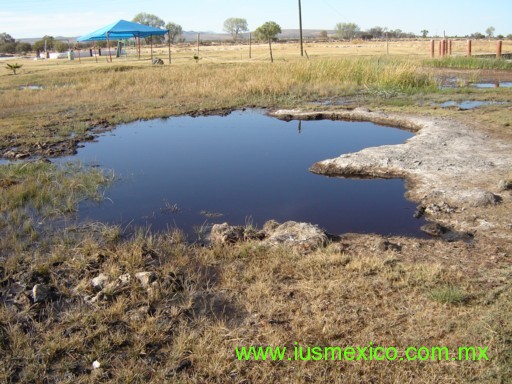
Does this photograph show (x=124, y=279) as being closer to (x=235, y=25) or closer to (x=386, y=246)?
(x=386, y=246)

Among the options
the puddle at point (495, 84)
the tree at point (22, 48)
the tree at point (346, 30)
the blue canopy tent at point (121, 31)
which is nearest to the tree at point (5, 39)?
the tree at point (22, 48)

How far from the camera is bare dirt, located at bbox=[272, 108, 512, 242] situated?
5578 mm

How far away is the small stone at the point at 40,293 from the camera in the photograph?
151 inches

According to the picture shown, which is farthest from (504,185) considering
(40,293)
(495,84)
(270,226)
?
(495,84)

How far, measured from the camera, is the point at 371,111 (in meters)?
12.6

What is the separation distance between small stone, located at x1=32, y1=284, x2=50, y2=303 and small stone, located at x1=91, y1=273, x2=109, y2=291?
1.22 ft

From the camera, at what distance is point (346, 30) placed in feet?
313

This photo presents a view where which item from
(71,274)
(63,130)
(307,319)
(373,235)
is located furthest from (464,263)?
(63,130)

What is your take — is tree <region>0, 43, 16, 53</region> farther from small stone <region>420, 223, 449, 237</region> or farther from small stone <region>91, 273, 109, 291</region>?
Answer: small stone <region>420, 223, 449, 237</region>

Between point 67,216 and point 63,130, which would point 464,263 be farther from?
point 63,130

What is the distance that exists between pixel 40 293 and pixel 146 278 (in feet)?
2.82

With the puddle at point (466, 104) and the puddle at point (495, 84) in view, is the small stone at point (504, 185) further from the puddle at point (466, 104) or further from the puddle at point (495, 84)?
the puddle at point (495, 84)

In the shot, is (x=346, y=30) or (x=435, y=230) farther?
(x=346, y=30)

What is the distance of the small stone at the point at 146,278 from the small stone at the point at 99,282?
269 mm
